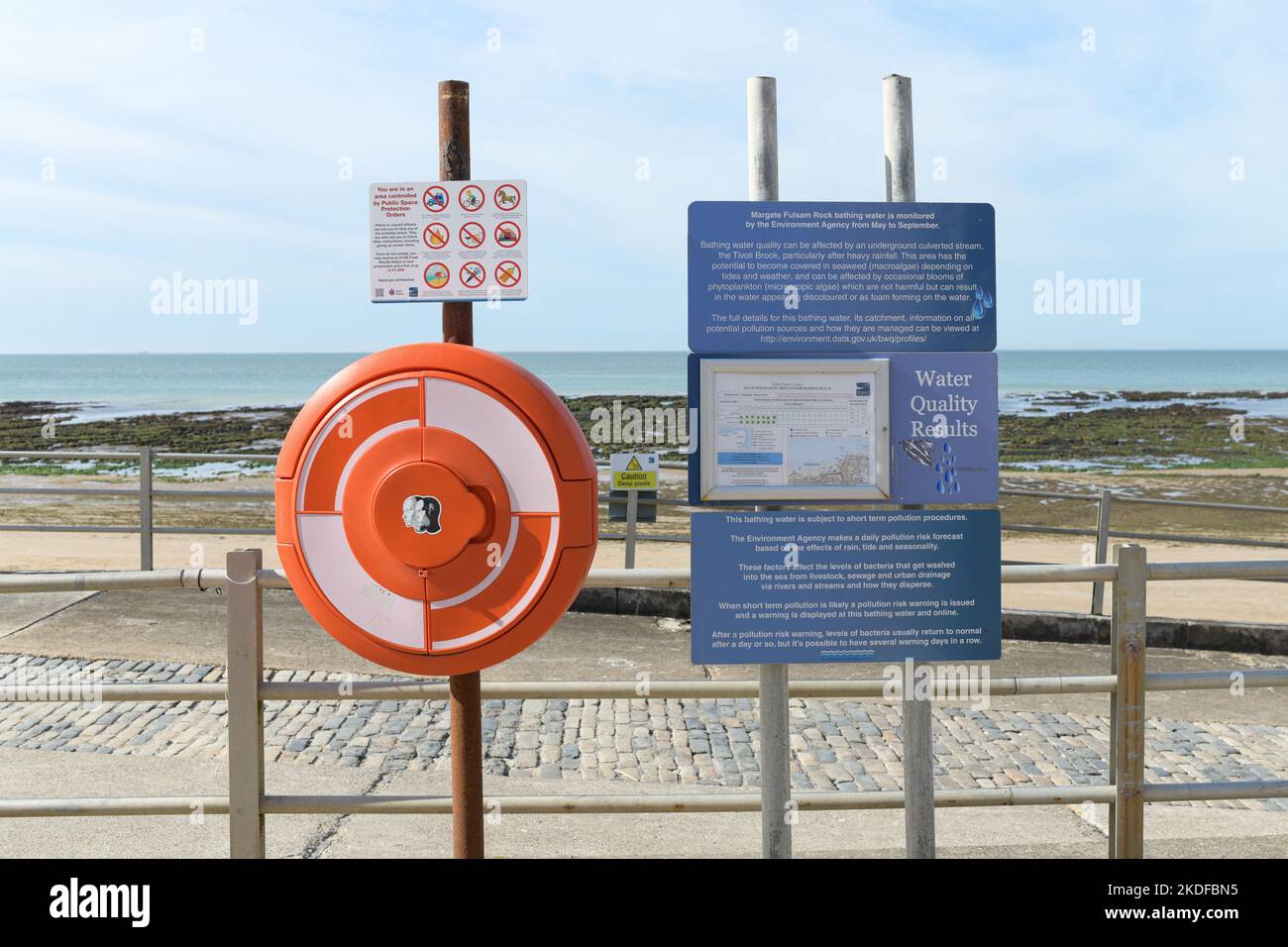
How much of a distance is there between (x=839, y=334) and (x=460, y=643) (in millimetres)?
1386

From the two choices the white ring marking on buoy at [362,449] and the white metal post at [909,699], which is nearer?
the white ring marking on buoy at [362,449]

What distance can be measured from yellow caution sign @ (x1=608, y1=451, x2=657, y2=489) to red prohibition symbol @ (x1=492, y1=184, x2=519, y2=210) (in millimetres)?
7996

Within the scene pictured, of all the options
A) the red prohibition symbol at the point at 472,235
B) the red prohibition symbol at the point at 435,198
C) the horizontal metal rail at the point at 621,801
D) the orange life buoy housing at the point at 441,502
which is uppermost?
the red prohibition symbol at the point at 435,198

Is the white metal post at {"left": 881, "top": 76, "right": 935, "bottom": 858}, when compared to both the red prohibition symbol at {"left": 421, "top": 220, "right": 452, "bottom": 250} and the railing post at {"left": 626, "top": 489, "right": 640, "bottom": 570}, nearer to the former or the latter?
the red prohibition symbol at {"left": 421, "top": 220, "right": 452, "bottom": 250}

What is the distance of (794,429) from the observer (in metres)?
3.57

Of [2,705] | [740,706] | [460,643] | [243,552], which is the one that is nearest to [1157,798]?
[460,643]

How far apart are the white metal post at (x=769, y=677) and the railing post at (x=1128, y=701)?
1.02 m

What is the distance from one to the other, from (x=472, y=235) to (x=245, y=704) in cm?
149

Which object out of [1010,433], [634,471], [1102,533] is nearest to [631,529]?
[634,471]

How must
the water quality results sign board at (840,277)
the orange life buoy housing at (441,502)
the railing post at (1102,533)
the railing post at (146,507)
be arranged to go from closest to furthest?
1. the orange life buoy housing at (441,502)
2. the water quality results sign board at (840,277)
3. the railing post at (1102,533)
4. the railing post at (146,507)

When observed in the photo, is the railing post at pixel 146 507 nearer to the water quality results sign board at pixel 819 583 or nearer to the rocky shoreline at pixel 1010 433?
the water quality results sign board at pixel 819 583

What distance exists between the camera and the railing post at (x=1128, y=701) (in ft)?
12.2

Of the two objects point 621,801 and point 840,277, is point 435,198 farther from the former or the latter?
point 621,801

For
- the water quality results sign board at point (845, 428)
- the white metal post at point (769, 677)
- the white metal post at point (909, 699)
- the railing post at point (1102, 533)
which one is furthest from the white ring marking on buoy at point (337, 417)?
the railing post at point (1102, 533)
